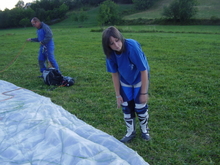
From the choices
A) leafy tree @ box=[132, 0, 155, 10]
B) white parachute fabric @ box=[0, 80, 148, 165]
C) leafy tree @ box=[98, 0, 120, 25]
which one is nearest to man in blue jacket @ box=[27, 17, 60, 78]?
white parachute fabric @ box=[0, 80, 148, 165]

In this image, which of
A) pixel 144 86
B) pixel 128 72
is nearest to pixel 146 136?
pixel 144 86

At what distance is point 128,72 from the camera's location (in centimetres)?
275

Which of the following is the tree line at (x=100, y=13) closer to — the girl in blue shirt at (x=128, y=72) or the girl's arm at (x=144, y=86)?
the girl in blue shirt at (x=128, y=72)

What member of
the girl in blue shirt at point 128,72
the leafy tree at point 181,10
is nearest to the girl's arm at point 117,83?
the girl in blue shirt at point 128,72

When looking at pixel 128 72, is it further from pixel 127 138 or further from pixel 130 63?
pixel 127 138

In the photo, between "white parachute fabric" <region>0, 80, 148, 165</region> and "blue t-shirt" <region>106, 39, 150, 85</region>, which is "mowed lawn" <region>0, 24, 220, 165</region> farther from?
"blue t-shirt" <region>106, 39, 150, 85</region>

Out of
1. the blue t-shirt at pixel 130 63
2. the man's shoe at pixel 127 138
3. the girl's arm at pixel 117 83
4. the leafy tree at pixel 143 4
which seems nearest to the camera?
the blue t-shirt at pixel 130 63

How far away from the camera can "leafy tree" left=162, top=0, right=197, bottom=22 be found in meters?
35.7

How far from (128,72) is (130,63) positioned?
13cm

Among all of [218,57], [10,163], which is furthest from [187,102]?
[218,57]

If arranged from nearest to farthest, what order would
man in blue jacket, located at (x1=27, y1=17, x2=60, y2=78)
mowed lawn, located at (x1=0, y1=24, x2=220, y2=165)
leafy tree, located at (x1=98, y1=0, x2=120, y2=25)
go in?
mowed lawn, located at (x1=0, y1=24, x2=220, y2=165) < man in blue jacket, located at (x1=27, y1=17, x2=60, y2=78) < leafy tree, located at (x1=98, y1=0, x2=120, y2=25)

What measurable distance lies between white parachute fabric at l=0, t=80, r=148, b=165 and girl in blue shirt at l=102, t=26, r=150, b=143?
0.50 metres

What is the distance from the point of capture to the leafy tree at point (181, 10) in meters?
35.7

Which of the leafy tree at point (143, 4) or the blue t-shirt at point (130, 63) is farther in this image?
the leafy tree at point (143, 4)
